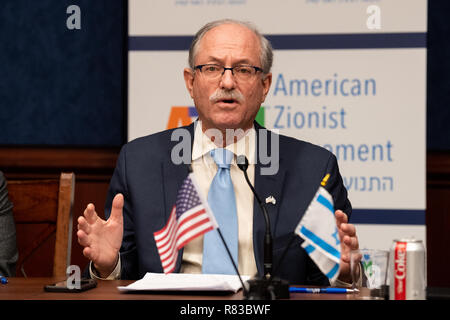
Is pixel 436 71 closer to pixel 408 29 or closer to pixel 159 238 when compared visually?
pixel 408 29

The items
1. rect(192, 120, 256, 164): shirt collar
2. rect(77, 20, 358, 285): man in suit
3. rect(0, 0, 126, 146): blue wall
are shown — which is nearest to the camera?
rect(77, 20, 358, 285): man in suit

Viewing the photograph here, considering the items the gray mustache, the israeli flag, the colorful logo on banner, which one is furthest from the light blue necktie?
the colorful logo on banner

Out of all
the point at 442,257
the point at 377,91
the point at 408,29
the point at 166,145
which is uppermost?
the point at 408,29

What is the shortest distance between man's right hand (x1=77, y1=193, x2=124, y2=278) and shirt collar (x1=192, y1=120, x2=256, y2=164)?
585 mm

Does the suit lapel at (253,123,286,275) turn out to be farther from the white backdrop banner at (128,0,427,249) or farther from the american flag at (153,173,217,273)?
the white backdrop banner at (128,0,427,249)

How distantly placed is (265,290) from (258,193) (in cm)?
86

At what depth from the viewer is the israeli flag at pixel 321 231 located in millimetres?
1804

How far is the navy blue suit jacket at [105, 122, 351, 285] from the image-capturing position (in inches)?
96.7

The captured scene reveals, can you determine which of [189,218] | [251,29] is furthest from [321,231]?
[251,29]

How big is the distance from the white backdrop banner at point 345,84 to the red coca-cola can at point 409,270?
1.86 m

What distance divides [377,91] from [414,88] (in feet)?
0.63
